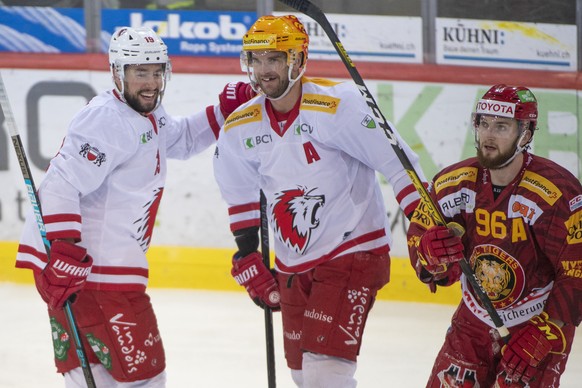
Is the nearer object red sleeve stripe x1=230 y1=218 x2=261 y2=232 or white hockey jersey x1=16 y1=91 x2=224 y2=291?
white hockey jersey x1=16 y1=91 x2=224 y2=291

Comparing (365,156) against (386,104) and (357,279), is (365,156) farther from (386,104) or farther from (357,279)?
(386,104)

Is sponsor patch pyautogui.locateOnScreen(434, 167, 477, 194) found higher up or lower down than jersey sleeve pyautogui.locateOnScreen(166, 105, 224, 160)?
lower down

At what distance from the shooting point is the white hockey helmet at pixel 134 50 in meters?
3.76

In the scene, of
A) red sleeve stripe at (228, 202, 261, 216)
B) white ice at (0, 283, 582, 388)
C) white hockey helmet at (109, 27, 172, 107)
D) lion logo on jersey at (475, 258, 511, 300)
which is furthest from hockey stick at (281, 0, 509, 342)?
white ice at (0, 283, 582, 388)

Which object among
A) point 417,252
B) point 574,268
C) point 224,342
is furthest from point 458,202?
point 224,342

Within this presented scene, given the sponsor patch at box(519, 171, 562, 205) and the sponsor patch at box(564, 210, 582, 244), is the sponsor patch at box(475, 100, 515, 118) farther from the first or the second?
the sponsor patch at box(564, 210, 582, 244)

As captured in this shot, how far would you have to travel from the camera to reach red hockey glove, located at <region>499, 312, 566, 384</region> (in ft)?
10.1

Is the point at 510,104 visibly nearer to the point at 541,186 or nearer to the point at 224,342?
the point at 541,186

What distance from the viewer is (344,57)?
11.8ft

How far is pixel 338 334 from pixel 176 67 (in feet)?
10.0

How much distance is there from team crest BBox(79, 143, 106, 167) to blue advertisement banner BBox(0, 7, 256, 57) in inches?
112

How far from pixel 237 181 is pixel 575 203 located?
4.31 ft

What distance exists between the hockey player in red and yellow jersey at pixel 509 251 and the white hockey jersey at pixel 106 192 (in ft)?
3.25

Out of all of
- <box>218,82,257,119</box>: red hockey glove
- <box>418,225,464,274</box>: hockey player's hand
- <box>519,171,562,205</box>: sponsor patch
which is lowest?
<box>418,225,464,274</box>: hockey player's hand
